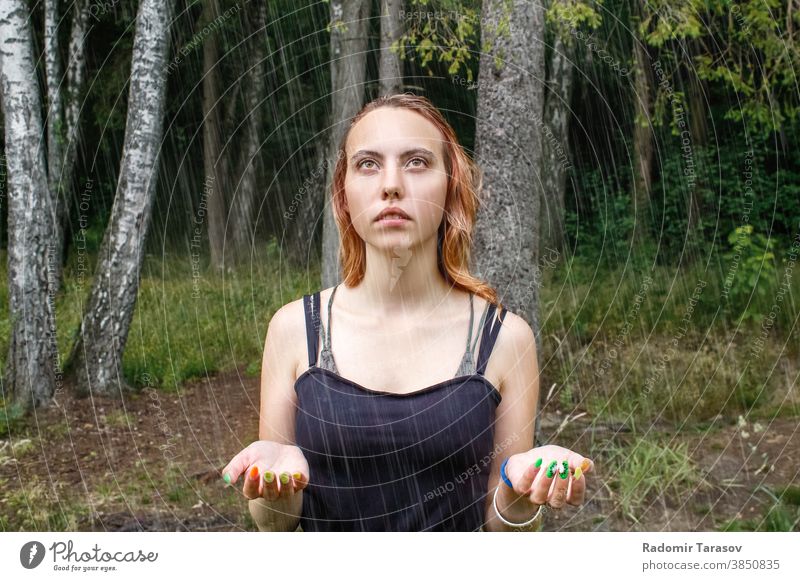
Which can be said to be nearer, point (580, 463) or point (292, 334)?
point (580, 463)

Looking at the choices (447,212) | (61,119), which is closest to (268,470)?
(447,212)

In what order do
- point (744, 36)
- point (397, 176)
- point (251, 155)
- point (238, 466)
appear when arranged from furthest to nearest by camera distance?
point (744, 36) < point (251, 155) < point (397, 176) < point (238, 466)

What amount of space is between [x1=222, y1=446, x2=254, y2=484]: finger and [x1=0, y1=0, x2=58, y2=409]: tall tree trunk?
2.10 m

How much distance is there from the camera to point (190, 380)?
312 centimetres

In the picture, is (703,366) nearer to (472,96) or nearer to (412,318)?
(472,96)

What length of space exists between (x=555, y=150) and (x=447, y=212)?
1.68 metres

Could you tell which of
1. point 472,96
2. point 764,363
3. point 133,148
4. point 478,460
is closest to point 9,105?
point 133,148

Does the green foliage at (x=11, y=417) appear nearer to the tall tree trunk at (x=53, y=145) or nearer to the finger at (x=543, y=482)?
the tall tree trunk at (x=53, y=145)

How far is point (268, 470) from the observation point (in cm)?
158

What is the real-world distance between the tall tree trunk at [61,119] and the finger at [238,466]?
1.54 metres

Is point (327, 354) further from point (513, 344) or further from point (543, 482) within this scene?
point (543, 482)

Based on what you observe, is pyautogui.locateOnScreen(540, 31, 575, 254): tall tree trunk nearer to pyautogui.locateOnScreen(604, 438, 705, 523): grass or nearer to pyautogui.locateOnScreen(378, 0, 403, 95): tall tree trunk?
pyautogui.locateOnScreen(378, 0, 403, 95): tall tree trunk

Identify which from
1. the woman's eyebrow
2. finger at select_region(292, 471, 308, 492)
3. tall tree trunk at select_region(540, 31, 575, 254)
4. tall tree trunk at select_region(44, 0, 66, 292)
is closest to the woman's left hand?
finger at select_region(292, 471, 308, 492)

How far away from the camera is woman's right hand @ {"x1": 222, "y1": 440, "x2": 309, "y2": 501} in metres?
1.56
